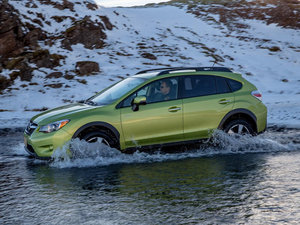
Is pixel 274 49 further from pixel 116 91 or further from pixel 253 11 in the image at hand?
pixel 116 91

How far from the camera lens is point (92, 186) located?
231 inches

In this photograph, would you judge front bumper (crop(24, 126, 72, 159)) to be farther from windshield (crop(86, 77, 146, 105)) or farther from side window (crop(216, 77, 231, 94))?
side window (crop(216, 77, 231, 94))

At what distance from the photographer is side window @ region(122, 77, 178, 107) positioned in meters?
7.71

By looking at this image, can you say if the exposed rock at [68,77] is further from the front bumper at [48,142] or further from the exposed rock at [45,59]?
the front bumper at [48,142]

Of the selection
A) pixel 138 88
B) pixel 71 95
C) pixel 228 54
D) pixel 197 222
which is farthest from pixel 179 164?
pixel 228 54

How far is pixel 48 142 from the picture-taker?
282 inches

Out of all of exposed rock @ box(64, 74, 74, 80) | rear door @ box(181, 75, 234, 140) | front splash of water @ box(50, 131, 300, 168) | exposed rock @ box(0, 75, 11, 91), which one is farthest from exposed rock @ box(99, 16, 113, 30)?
front splash of water @ box(50, 131, 300, 168)

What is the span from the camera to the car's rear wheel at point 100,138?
7306mm

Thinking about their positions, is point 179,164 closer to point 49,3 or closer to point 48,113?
point 48,113

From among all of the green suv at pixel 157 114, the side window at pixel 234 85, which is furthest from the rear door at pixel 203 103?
the side window at pixel 234 85

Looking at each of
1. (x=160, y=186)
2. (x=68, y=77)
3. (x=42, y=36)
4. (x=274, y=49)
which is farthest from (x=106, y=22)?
(x=160, y=186)

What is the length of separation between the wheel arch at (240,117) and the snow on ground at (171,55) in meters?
3.27

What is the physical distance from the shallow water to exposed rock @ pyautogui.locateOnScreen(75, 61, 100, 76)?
11316 mm

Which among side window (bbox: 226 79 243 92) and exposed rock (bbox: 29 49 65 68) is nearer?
side window (bbox: 226 79 243 92)
